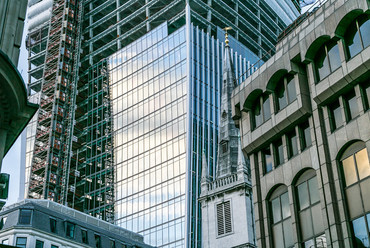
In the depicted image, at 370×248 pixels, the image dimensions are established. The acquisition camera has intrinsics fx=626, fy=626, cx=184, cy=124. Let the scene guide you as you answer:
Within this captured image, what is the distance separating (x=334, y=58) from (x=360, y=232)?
8845 mm

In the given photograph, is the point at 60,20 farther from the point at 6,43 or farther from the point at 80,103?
the point at 6,43

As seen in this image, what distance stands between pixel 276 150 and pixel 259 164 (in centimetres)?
153

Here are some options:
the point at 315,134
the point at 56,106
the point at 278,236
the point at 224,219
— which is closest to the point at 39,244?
the point at 224,219

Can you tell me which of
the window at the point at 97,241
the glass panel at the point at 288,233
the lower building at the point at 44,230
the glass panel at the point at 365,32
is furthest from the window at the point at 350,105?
the window at the point at 97,241

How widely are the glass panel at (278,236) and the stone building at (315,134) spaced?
1.6 inches

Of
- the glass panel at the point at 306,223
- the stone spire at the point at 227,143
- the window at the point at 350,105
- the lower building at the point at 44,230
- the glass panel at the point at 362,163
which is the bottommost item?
the glass panel at the point at 306,223

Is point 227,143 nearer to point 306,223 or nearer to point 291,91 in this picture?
point 291,91

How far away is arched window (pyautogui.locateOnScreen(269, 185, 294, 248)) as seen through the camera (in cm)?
3112

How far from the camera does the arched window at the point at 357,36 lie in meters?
28.9

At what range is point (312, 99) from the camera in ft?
103

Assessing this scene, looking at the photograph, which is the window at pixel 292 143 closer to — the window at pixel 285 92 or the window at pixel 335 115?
the window at pixel 285 92

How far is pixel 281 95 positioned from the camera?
34.2 meters

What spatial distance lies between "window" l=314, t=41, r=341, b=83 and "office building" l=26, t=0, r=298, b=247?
165 feet

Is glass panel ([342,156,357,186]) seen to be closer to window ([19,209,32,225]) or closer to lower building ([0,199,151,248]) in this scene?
lower building ([0,199,151,248])
